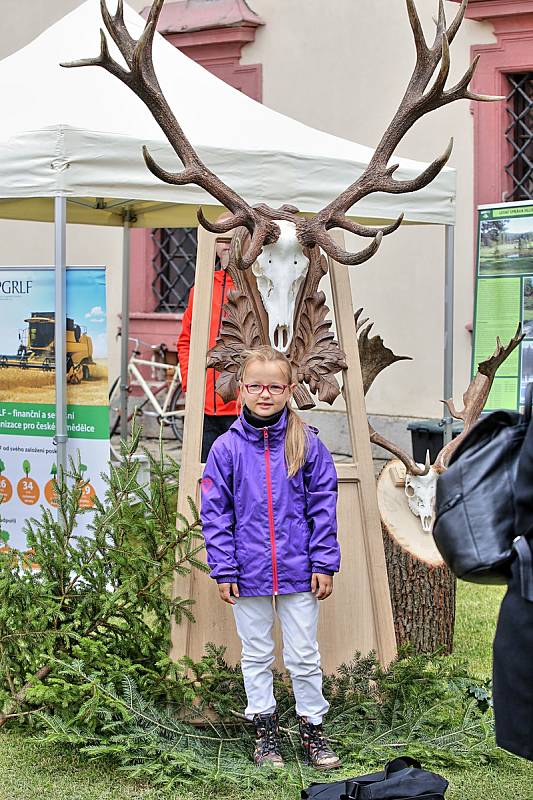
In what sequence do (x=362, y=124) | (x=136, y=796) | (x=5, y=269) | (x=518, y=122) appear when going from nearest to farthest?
(x=136, y=796), (x=5, y=269), (x=518, y=122), (x=362, y=124)

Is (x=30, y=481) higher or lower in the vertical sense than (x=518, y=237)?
lower

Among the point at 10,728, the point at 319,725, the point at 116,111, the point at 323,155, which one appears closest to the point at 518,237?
the point at 323,155

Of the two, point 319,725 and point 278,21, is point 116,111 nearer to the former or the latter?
point 319,725

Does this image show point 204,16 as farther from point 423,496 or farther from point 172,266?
point 423,496

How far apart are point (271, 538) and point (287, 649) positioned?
44cm

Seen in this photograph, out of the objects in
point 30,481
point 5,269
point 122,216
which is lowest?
point 30,481

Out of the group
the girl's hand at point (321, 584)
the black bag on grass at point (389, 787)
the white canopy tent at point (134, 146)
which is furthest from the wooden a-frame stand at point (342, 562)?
the white canopy tent at point (134, 146)

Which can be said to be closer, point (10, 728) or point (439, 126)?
point (10, 728)

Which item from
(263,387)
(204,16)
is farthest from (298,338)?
(204,16)

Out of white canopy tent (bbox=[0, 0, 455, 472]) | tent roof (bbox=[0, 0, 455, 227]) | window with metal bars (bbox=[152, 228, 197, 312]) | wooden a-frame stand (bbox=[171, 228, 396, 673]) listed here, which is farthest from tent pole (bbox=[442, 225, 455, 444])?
window with metal bars (bbox=[152, 228, 197, 312])

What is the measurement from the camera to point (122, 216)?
8445 millimetres

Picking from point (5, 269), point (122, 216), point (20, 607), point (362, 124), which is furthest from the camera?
point (362, 124)

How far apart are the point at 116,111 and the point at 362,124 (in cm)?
519

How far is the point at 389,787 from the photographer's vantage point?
372 centimetres
